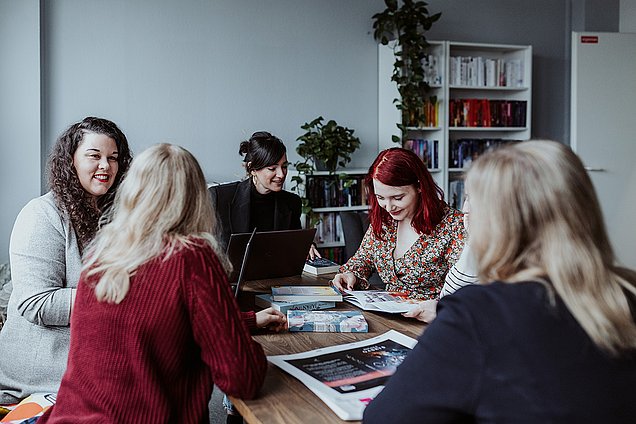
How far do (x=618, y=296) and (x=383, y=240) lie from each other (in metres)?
1.83

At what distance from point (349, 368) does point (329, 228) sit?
3562mm

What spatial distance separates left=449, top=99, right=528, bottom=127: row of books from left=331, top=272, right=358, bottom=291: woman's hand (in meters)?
3.28

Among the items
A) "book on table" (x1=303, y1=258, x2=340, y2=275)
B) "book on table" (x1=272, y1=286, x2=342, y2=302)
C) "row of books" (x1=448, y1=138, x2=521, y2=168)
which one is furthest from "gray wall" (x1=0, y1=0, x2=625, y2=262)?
"book on table" (x1=272, y1=286, x2=342, y2=302)

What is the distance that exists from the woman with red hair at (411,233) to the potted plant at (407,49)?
2.44m

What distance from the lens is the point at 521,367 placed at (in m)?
1.02

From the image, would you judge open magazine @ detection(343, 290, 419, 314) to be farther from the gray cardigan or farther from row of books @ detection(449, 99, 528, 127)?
row of books @ detection(449, 99, 528, 127)

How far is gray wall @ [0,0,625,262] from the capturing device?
4359 millimetres

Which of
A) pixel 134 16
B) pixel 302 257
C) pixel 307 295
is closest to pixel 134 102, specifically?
pixel 134 16

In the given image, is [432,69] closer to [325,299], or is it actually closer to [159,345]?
[325,299]

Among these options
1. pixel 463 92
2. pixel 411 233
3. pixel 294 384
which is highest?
pixel 463 92

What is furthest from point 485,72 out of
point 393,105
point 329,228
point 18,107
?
point 18,107

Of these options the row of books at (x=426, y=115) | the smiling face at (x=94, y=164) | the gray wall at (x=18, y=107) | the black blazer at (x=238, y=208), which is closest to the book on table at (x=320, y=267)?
the black blazer at (x=238, y=208)

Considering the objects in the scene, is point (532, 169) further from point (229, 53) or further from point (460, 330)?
point (229, 53)

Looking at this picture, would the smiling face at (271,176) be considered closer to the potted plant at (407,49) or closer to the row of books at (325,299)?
the row of books at (325,299)
